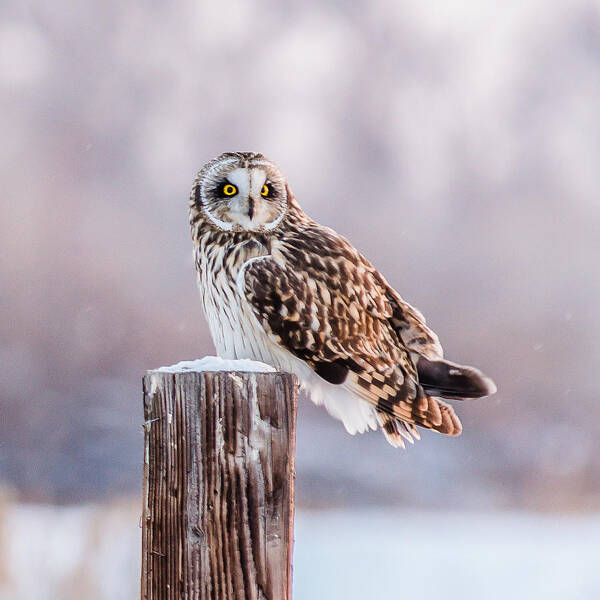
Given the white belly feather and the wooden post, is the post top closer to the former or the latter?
the wooden post

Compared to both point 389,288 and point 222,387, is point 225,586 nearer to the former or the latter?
point 222,387

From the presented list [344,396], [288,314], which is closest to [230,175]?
[288,314]

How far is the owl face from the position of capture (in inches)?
103

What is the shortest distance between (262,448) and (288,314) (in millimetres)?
1025

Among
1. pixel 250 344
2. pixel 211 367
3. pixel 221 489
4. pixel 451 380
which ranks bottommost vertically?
pixel 221 489

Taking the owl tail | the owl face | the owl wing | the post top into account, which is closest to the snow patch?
the post top

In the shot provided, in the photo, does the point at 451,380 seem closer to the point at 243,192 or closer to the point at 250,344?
the point at 250,344

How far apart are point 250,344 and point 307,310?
0.26m

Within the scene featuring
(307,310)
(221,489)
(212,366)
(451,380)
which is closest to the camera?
(221,489)

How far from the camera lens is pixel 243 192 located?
8.63 ft

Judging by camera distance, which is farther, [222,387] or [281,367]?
[281,367]

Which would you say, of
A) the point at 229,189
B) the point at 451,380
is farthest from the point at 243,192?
the point at 451,380

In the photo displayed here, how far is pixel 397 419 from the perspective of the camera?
2.87 meters

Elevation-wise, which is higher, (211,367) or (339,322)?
(339,322)
